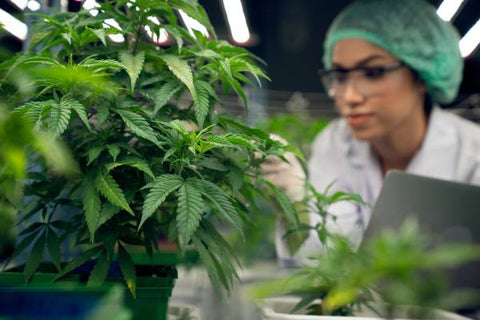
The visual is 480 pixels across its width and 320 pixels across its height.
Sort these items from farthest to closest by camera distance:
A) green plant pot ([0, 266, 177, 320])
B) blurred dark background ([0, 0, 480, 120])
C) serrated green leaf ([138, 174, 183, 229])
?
blurred dark background ([0, 0, 480, 120]) → serrated green leaf ([138, 174, 183, 229]) → green plant pot ([0, 266, 177, 320])

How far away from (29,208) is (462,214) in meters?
0.80

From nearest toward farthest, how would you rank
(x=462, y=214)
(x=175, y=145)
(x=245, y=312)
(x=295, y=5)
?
(x=175, y=145), (x=462, y=214), (x=245, y=312), (x=295, y=5)

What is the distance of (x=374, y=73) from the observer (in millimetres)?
1877

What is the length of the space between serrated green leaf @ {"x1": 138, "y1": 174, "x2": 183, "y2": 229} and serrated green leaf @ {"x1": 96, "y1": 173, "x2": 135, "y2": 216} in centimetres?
3

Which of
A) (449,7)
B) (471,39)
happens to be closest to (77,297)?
(449,7)

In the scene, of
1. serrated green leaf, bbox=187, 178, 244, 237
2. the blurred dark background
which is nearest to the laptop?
serrated green leaf, bbox=187, 178, 244, 237

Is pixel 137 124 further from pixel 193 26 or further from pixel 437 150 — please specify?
pixel 437 150

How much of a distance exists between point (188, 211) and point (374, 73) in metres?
1.53

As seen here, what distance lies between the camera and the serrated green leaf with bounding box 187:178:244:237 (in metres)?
0.55

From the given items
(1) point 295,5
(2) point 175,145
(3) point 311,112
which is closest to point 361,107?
(2) point 175,145

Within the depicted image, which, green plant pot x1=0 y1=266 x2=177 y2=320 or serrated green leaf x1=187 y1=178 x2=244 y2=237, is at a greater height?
serrated green leaf x1=187 y1=178 x2=244 y2=237

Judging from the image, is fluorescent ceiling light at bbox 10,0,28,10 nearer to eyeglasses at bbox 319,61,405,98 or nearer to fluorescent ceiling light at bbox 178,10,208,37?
fluorescent ceiling light at bbox 178,10,208,37

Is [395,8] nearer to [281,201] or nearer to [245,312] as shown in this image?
[245,312]

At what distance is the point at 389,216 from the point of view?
988mm
